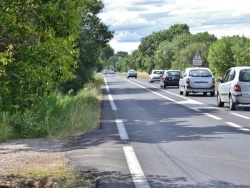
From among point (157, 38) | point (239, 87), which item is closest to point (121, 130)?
point (239, 87)

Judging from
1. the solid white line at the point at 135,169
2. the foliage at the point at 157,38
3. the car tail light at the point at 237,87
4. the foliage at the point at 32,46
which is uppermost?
the foliage at the point at 157,38

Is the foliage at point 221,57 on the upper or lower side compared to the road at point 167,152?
upper

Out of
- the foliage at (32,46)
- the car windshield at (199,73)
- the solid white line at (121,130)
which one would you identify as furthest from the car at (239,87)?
the foliage at (32,46)

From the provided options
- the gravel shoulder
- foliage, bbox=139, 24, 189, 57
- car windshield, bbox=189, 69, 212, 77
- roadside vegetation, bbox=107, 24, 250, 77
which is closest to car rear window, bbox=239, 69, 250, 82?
the gravel shoulder

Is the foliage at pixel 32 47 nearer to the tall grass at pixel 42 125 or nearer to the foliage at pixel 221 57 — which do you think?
the tall grass at pixel 42 125

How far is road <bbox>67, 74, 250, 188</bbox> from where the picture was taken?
8.35 metres

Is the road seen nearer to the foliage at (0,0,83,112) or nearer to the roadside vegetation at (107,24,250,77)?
the foliage at (0,0,83,112)

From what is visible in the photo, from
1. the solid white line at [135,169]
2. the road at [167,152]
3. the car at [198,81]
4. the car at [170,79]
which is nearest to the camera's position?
the solid white line at [135,169]

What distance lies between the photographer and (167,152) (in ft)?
36.7

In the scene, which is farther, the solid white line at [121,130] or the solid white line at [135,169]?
the solid white line at [121,130]

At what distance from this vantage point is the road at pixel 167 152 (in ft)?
27.4

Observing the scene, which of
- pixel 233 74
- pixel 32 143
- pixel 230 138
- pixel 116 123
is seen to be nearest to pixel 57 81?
pixel 32 143

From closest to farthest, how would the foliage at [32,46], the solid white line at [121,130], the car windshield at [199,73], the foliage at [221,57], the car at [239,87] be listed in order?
the foliage at [32,46], the solid white line at [121,130], the car at [239,87], the car windshield at [199,73], the foliage at [221,57]

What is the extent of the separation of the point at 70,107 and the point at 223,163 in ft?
38.9
